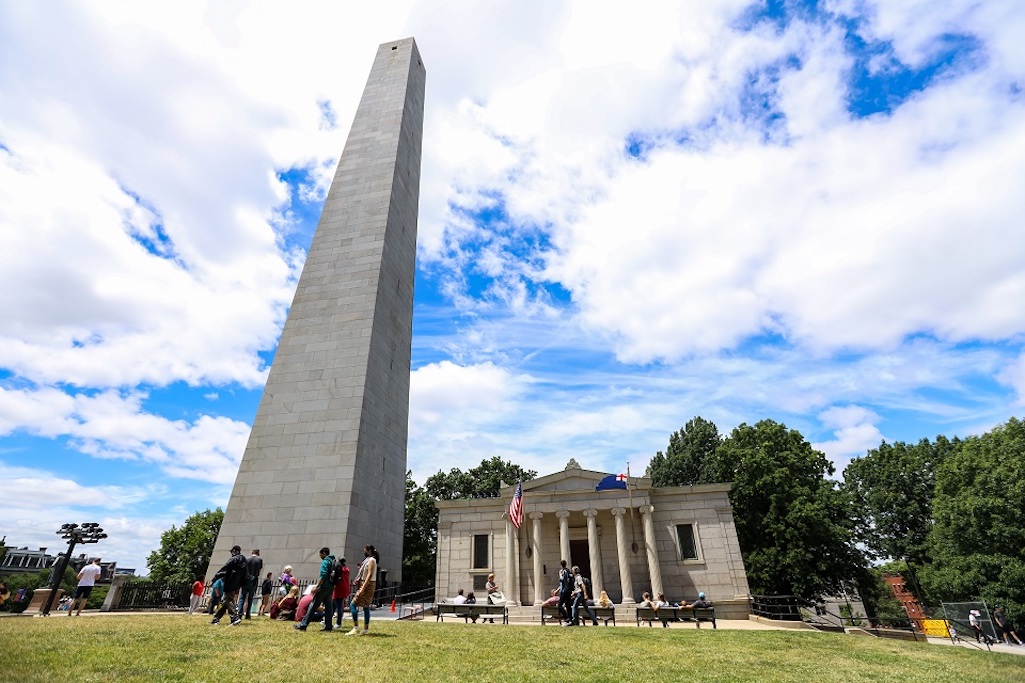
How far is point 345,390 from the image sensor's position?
2352cm

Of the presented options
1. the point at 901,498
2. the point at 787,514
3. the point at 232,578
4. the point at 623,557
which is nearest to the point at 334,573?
the point at 232,578

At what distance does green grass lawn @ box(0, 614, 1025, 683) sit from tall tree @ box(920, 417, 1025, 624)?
2489 cm

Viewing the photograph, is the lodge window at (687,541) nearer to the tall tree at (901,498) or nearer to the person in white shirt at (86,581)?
the person in white shirt at (86,581)

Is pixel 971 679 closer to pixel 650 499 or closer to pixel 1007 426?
pixel 650 499

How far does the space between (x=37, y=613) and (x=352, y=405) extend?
1207 centimetres

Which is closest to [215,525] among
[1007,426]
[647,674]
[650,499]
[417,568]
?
[417,568]

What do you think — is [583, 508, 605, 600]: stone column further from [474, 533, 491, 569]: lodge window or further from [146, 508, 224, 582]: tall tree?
[146, 508, 224, 582]: tall tree

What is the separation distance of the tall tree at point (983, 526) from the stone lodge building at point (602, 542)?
20.5 m

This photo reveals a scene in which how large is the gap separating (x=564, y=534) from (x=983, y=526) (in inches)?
1176

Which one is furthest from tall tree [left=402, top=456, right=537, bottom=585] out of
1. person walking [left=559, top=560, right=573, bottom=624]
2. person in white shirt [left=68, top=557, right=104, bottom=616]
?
person in white shirt [left=68, top=557, right=104, bottom=616]

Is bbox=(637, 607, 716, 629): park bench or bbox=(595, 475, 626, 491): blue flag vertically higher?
bbox=(595, 475, 626, 491): blue flag

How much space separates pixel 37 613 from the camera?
52.0 ft

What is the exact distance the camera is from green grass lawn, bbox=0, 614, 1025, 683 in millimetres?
7184

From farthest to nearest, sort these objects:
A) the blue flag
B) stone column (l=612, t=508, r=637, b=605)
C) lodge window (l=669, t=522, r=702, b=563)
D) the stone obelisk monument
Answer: the blue flag
lodge window (l=669, t=522, r=702, b=563)
stone column (l=612, t=508, r=637, b=605)
the stone obelisk monument
